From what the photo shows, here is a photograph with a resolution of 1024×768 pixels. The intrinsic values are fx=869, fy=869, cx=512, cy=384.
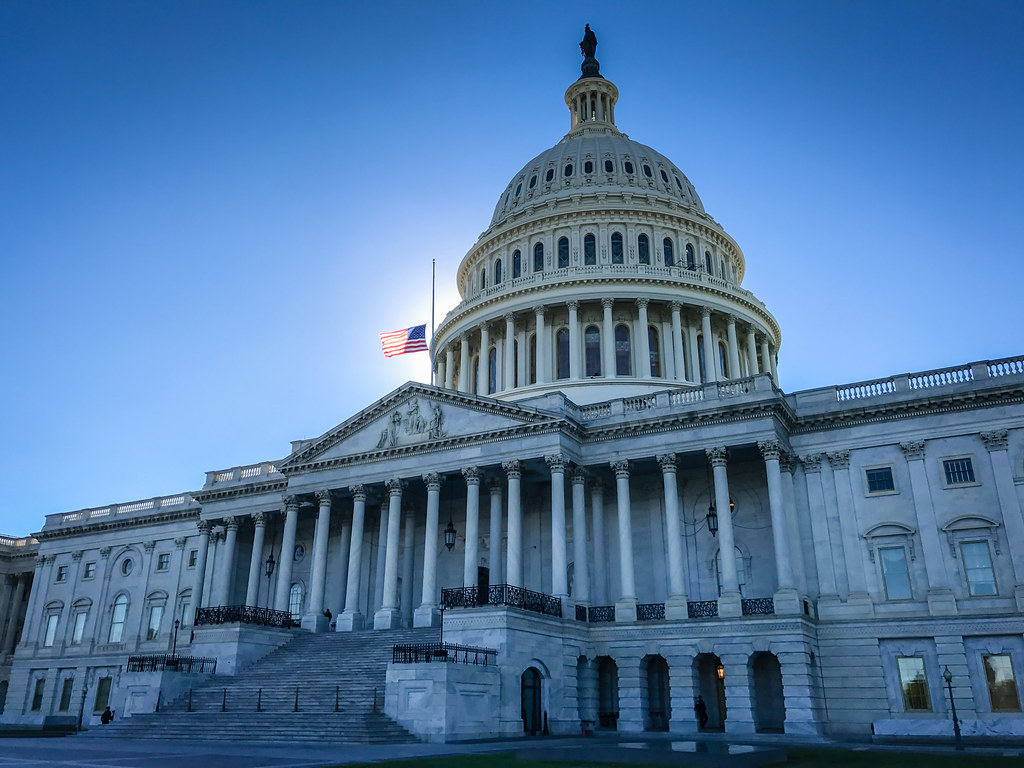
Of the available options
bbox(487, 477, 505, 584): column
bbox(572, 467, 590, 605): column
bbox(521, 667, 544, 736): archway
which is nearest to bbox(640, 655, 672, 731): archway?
bbox(572, 467, 590, 605): column

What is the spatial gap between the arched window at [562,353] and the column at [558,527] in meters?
18.0

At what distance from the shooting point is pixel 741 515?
140 feet

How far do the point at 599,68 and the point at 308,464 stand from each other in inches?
2019

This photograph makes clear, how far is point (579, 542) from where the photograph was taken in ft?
136

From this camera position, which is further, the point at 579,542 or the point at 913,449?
the point at 579,542

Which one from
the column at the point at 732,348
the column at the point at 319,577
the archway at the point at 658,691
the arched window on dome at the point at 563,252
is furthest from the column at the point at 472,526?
the arched window on dome at the point at 563,252

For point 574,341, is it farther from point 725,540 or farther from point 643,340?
point 725,540

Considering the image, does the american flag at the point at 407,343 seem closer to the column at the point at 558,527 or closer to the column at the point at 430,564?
the column at the point at 430,564

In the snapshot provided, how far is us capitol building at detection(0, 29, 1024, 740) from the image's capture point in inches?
1374

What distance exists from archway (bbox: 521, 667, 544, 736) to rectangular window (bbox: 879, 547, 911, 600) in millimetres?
15846

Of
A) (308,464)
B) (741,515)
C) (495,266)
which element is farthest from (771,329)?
(308,464)

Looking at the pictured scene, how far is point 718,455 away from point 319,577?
21.6m

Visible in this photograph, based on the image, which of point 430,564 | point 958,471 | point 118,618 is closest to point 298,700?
point 430,564

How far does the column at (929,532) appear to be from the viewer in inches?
1438
